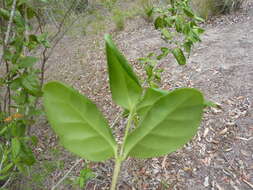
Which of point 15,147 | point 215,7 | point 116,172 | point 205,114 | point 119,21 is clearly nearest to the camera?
point 116,172

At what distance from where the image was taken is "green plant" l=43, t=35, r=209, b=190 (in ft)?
0.81

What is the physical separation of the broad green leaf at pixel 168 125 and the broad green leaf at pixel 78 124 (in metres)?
0.03

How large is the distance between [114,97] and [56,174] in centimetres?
189

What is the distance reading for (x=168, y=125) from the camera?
253 millimetres

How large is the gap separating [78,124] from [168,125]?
9 centimetres

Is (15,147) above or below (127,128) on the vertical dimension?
below

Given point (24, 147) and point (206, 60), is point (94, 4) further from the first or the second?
point (24, 147)

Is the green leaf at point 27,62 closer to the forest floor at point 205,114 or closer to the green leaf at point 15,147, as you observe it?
the green leaf at point 15,147

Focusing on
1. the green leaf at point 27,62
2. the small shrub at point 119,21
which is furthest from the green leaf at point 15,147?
the small shrub at point 119,21

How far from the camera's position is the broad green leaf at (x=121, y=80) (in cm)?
26

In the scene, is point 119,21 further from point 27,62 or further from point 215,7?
point 27,62

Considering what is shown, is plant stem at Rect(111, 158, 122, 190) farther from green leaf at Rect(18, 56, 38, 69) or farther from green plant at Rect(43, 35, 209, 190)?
green leaf at Rect(18, 56, 38, 69)

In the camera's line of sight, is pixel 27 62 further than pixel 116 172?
Yes

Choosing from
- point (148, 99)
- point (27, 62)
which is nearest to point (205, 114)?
point (27, 62)
